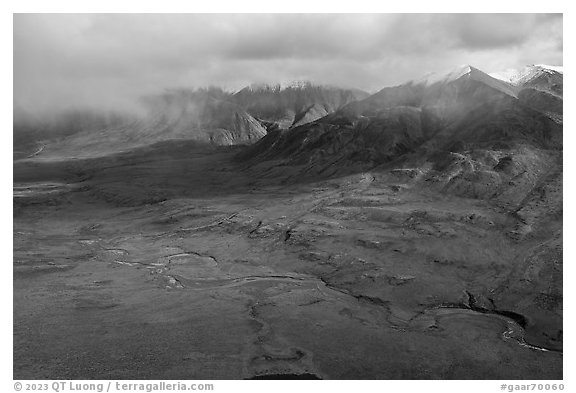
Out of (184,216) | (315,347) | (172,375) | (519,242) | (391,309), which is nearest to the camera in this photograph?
(172,375)

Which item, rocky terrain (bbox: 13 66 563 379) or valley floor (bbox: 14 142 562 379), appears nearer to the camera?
valley floor (bbox: 14 142 562 379)

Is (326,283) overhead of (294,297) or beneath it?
beneath

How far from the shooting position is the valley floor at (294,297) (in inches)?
2869

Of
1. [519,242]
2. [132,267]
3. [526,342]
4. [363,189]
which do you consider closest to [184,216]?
[132,267]

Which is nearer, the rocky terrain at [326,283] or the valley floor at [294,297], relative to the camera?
the valley floor at [294,297]

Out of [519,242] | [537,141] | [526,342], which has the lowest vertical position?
[526,342]

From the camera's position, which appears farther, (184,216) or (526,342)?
(184,216)

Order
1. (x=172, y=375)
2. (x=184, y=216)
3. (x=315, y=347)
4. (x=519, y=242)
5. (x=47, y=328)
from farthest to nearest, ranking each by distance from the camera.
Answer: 1. (x=184, y=216)
2. (x=519, y=242)
3. (x=47, y=328)
4. (x=315, y=347)
5. (x=172, y=375)

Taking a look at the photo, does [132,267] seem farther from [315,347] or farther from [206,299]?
[315,347]

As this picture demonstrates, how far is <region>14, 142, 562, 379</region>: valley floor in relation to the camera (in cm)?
7288

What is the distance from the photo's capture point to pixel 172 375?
67875 millimetres

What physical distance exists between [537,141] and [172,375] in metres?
174

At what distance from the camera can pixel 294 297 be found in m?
102

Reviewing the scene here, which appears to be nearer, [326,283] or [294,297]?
[294,297]
